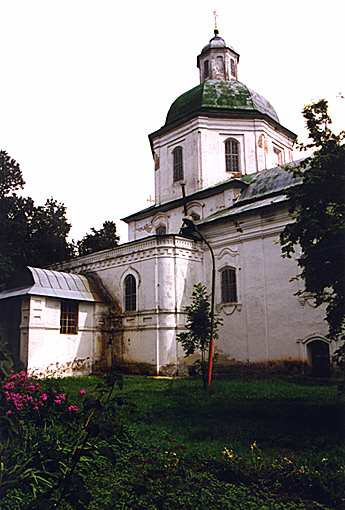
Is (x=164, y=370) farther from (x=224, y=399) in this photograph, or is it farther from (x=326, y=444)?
(x=326, y=444)

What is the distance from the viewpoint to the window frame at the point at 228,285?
19.0m

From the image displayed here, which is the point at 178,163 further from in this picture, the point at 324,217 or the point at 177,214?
the point at 324,217

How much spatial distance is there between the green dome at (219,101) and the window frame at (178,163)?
5.68 ft

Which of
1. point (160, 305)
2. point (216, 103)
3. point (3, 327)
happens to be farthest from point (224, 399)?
point (216, 103)

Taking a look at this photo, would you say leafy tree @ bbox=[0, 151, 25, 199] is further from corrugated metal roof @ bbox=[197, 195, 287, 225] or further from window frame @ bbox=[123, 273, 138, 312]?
corrugated metal roof @ bbox=[197, 195, 287, 225]

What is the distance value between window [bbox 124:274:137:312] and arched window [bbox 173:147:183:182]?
8.31m

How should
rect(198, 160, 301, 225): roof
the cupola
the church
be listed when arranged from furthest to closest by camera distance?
the cupola → rect(198, 160, 301, 225): roof → the church

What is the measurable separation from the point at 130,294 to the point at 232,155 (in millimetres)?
10617

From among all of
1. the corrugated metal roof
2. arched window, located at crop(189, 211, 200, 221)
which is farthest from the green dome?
the corrugated metal roof

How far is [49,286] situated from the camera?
18.3m

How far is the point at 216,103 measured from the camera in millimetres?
25109

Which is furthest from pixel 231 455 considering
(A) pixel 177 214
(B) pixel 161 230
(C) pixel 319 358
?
(B) pixel 161 230

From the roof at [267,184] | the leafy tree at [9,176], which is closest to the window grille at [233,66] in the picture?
the roof at [267,184]

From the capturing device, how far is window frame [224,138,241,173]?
972 inches
